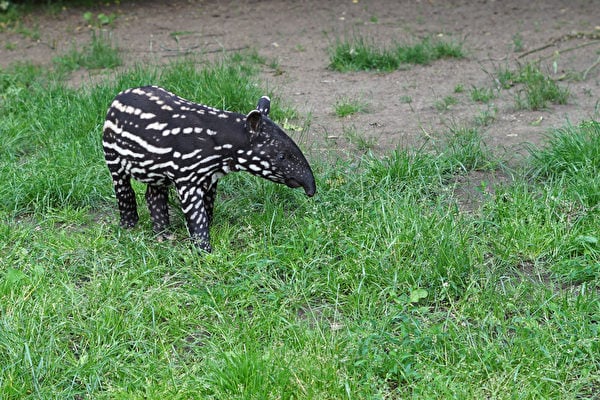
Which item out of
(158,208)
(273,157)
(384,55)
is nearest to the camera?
(273,157)

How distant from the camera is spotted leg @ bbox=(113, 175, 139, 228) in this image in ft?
18.6

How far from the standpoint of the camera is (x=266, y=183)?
620 cm

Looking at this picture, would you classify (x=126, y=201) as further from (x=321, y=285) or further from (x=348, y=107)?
(x=348, y=107)

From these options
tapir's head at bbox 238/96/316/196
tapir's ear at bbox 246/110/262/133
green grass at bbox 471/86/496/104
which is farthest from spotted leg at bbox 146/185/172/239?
green grass at bbox 471/86/496/104

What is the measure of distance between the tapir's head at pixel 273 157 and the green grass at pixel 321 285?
0.34 m

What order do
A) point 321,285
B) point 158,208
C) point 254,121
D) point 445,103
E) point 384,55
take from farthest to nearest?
point 384,55, point 445,103, point 158,208, point 254,121, point 321,285

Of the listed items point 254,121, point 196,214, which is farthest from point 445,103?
point 196,214

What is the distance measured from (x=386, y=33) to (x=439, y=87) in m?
1.90

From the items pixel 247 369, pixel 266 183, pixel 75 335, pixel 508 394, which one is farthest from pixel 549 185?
pixel 75 335

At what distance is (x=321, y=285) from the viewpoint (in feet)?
16.4

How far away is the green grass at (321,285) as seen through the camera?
4164mm

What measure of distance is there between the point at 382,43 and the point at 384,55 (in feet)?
2.51

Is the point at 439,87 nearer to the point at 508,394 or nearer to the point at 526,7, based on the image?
the point at 526,7

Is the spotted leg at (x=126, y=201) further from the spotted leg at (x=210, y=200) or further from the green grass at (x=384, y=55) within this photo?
the green grass at (x=384, y=55)
